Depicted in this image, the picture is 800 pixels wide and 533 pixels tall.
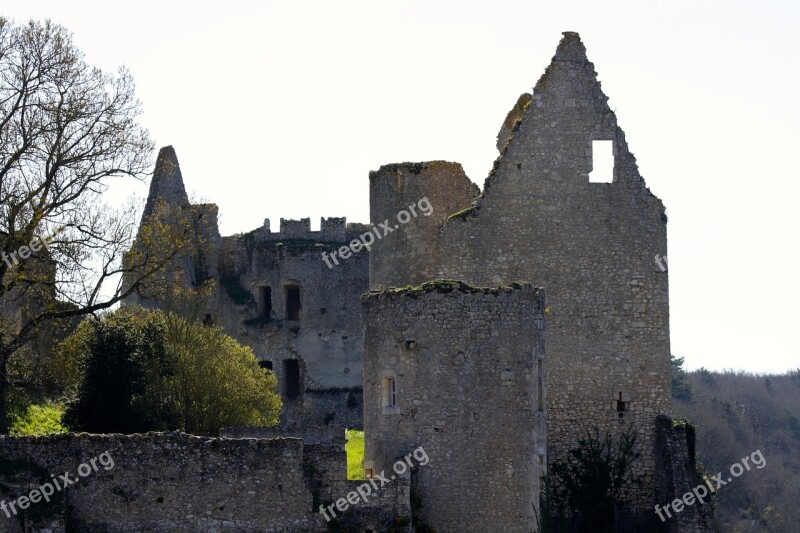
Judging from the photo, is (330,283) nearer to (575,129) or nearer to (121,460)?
(575,129)

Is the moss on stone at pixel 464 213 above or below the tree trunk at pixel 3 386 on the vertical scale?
above

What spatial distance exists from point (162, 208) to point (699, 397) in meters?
61.2

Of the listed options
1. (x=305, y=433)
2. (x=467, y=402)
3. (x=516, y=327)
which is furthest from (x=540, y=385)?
(x=305, y=433)

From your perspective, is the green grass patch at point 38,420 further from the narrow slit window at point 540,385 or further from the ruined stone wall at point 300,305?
the ruined stone wall at point 300,305

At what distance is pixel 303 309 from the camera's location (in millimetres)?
61562

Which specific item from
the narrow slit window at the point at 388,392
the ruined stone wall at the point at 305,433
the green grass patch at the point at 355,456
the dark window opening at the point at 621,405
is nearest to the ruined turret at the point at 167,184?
the green grass patch at the point at 355,456

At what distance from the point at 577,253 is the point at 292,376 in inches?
1029

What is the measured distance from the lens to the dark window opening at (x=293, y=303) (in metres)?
62.1

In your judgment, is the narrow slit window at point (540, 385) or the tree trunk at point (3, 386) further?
the tree trunk at point (3, 386)

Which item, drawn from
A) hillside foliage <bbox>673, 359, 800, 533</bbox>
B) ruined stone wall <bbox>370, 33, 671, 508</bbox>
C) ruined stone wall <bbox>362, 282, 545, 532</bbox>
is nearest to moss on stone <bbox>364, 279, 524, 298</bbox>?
ruined stone wall <bbox>362, 282, 545, 532</bbox>

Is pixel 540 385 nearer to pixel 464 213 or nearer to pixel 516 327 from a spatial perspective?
pixel 516 327

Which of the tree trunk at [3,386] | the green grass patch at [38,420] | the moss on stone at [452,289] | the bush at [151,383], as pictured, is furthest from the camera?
the green grass patch at [38,420]

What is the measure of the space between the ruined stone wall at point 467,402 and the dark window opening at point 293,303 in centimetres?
3063

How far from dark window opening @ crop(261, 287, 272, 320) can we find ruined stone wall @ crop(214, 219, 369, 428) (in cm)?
3
